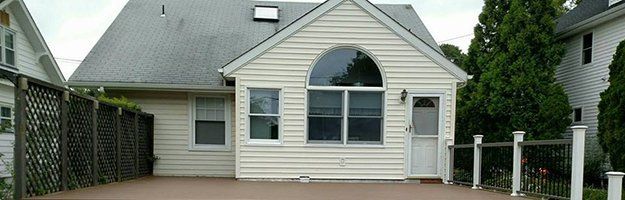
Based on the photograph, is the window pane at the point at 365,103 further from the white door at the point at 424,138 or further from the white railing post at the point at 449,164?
the white railing post at the point at 449,164

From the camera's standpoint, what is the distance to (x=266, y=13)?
1204 cm

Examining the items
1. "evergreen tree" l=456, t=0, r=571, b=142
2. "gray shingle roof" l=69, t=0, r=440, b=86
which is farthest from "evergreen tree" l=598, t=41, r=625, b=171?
"gray shingle roof" l=69, t=0, r=440, b=86

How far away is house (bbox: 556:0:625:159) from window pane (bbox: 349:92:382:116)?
6.40m

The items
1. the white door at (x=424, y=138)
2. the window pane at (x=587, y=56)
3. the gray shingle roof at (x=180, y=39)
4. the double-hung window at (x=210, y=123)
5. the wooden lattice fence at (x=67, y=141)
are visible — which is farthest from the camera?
the window pane at (x=587, y=56)

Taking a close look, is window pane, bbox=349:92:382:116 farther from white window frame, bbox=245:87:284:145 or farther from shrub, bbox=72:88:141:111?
shrub, bbox=72:88:141:111

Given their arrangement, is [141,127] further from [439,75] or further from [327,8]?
[439,75]

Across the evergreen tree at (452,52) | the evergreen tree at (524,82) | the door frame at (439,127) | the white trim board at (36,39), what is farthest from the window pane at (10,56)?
the evergreen tree at (452,52)

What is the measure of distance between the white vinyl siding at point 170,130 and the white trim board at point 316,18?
71.1 inches

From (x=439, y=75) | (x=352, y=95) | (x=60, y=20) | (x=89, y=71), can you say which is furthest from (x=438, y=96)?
(x=60, y=20)

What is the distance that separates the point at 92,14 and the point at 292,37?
13182 millimetres

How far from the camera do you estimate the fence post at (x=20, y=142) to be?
439 centimetres

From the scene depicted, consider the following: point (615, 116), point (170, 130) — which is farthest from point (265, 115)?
point (615, 116)

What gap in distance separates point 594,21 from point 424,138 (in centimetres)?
659

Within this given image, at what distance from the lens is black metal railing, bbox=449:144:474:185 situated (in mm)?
7794
